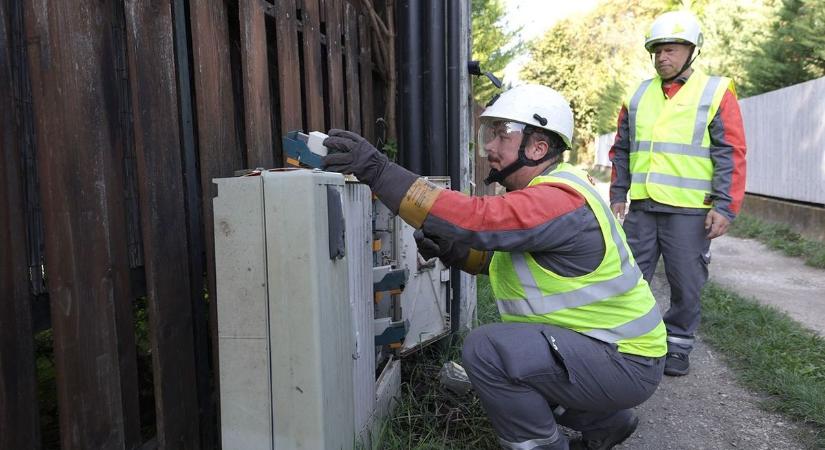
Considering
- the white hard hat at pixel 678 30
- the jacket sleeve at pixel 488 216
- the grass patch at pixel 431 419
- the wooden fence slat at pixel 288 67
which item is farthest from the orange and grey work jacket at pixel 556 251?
the white hard hat at pixel 678 30

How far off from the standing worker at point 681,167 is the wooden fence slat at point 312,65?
192cm

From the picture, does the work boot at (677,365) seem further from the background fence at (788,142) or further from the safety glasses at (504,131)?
the background fence at (788,142)

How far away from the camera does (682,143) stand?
11.3 feet

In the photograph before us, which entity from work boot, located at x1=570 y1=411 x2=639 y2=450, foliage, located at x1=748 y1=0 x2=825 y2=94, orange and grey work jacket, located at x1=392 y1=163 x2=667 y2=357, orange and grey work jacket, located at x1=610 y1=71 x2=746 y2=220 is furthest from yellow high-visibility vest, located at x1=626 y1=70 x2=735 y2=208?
foliage, located at x1=748 y1=0 x2=825 y2=94

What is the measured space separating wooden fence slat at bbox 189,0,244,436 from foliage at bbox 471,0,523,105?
841 centimetres

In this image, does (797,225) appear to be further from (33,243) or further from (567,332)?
(33,243)

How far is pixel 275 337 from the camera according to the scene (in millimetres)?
1673

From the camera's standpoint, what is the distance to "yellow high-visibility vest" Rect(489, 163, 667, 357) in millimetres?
2113

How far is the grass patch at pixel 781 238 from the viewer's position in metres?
6.89

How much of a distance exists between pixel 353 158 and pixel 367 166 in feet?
0.18

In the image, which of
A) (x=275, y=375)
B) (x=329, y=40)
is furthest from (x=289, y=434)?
(x=329, y=40)

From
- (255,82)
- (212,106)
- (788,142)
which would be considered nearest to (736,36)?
(788,142)

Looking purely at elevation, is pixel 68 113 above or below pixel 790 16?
below

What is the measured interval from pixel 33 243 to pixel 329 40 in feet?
5.85
